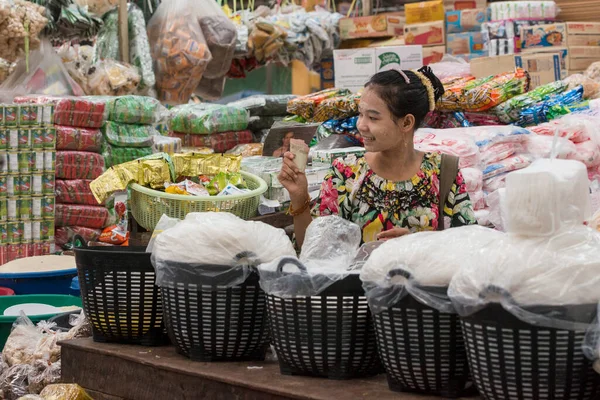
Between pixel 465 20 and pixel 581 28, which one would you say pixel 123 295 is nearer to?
pixel 581 28

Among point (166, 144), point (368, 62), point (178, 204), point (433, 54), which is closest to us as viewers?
point (178, 204)

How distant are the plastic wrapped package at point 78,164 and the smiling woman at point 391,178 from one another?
2.74 meters

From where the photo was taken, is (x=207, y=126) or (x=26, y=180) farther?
(x=207, y=126)

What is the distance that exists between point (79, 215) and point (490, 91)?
253 centimetres

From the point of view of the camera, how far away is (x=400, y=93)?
290 centimetres

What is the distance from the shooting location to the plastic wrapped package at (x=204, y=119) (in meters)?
6.00

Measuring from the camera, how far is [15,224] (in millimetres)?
5113

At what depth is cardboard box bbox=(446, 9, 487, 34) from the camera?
7.73 metres

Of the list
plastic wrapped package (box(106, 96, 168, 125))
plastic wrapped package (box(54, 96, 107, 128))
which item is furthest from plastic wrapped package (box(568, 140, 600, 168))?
plastic wrapped package (box(54, 96, 107, 128))

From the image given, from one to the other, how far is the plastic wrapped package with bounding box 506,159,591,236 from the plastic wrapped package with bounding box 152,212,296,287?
746 millimetres

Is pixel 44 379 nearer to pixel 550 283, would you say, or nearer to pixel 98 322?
pixel 98 322

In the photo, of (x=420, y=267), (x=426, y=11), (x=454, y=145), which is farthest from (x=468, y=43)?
(x=420, y=267)

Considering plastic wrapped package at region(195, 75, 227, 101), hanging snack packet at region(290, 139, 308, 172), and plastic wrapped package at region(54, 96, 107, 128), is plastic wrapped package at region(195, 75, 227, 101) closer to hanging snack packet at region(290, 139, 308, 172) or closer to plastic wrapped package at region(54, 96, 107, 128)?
plastic wrapped package at region(54, 96, 107, 128)

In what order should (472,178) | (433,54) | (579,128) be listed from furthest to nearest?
1. (433,54)
2. (579,128)
3. (472,178)
